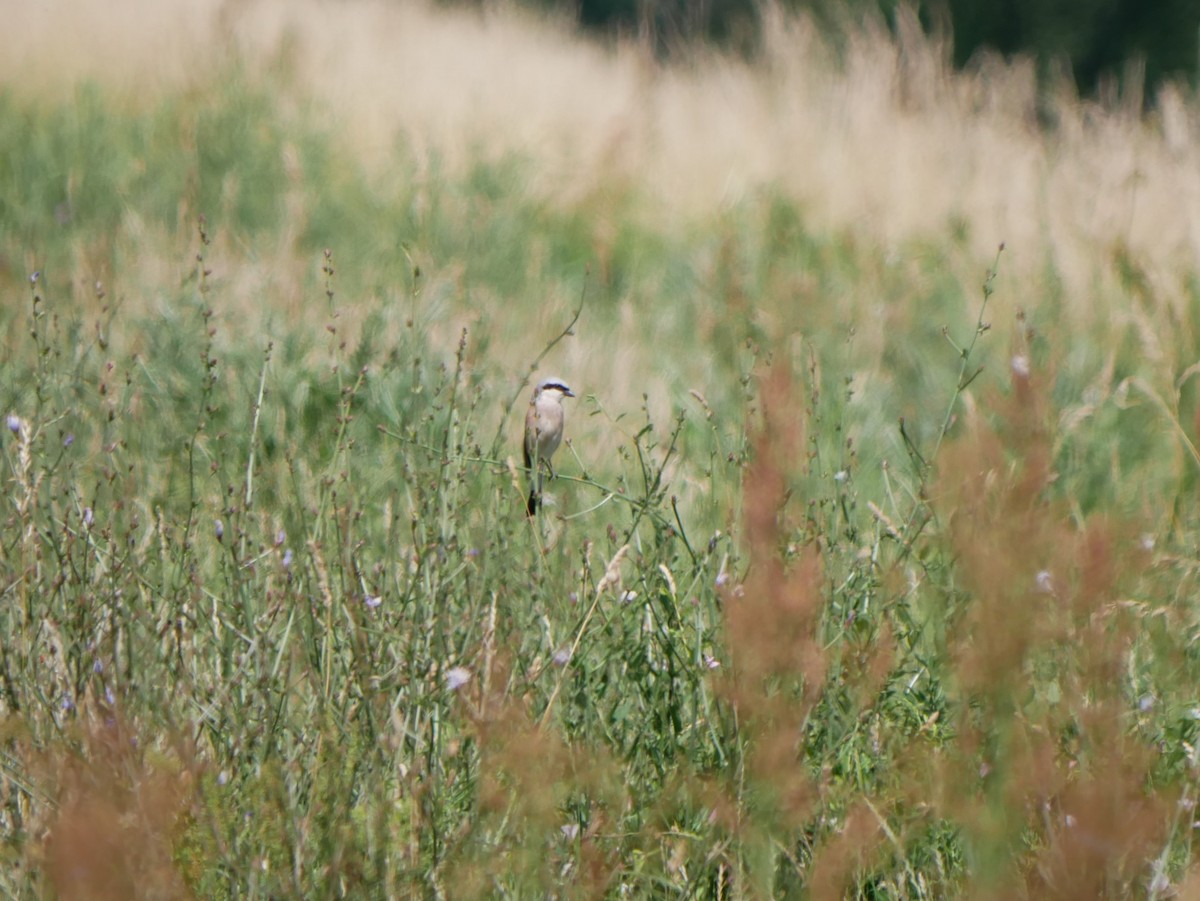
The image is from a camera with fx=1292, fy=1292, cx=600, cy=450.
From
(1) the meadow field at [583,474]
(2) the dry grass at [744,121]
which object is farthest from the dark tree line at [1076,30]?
(1) the meadow field at [583,474]

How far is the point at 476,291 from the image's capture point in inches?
215

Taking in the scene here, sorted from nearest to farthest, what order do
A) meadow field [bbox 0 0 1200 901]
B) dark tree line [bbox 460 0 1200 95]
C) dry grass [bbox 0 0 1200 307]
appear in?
1. meadow field [bbox 0 0 1200 901]
2. dry grass [bbox 0 0 1200 307]
3. dark tree line [bbox 460 0 1200 95]

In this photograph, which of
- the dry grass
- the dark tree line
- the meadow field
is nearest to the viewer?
the meadow field

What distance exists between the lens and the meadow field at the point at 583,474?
1440 mm

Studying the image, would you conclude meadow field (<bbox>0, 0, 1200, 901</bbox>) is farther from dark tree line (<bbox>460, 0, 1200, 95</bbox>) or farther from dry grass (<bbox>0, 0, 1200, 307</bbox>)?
dark tree line (<bbox>460, 0, 1200, 95</bbox>)

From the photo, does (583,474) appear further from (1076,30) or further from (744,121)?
(1076,30)

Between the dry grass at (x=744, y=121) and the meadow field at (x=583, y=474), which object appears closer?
the meadow field at (x=583, y=474)

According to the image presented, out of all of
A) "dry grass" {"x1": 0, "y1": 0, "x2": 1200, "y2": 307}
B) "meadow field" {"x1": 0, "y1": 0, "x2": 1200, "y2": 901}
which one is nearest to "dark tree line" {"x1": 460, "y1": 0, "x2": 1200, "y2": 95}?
"dry grass" {"x1": 0, "y1": 0, "x2": 1200, "y2": 307}

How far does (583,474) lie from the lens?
248 cm

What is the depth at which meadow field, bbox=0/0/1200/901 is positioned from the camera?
1440mm

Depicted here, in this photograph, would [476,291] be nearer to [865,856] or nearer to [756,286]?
[756,286]

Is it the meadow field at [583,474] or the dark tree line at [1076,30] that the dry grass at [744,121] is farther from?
the dark tree line at [1076,30]

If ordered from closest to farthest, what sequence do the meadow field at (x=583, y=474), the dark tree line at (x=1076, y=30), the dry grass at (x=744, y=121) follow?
the meadow field at (x=583, y=474), the dry grass at (x=744, y=121), the dark tree line at (x=1076, y=30)

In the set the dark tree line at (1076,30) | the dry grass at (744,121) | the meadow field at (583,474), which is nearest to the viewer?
the meadow field at (583,474)
